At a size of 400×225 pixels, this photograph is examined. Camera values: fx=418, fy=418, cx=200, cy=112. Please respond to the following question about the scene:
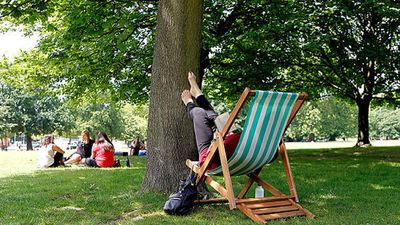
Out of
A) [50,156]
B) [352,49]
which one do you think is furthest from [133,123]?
[50,156]

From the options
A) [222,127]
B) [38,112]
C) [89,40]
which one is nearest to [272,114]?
[222,127]

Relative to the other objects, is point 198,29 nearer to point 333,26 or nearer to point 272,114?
point 272,114

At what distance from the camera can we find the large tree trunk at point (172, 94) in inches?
223

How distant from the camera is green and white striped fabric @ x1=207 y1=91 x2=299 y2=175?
4449mm

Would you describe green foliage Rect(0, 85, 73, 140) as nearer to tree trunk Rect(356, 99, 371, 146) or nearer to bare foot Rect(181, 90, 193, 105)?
tree trunk Rect(356, 99, 371, 146)

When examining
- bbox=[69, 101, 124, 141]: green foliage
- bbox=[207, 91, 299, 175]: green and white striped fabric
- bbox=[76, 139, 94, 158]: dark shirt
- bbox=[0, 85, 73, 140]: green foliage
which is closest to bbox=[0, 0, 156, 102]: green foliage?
bbox=[76, 139, 94, 158]: dark shirt

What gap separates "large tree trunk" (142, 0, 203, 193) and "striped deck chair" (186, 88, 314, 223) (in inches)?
30.6

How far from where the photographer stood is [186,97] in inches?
215

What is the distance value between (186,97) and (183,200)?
1382 mm

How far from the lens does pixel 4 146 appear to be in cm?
5547

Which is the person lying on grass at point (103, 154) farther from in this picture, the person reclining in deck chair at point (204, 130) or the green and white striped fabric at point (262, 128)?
the green and white striped fabric at point (262, 128)

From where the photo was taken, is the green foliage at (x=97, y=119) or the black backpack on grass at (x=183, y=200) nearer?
the black backpack on grass at (x=183, y=200)

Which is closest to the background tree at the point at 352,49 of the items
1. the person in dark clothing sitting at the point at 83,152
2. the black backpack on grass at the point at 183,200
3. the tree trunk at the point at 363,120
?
the tree trunk at the point at 363,120

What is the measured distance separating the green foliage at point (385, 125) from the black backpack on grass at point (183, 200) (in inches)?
3329
